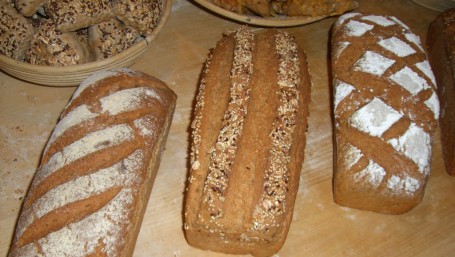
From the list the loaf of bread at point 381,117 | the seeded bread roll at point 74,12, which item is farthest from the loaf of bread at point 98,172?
the loaf of bread at point 381,117

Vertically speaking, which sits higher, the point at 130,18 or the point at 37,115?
the point at 130,18

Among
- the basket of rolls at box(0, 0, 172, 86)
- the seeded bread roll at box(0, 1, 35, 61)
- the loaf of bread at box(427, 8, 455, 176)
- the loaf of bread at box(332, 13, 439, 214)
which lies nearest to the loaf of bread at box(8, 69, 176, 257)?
the basket of rolls at box(0, 0, 172, 86)

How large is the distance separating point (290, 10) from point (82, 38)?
1.09 metres

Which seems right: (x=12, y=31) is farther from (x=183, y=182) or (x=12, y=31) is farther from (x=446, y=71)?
(x=446, y=71)

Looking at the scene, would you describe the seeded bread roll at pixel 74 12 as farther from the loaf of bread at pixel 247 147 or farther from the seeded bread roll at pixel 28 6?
the loaf of bread at pixel 247 147

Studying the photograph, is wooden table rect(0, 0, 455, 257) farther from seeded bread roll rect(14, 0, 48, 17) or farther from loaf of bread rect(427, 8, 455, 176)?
seeded bread roll rect(14, 0, 48, 17)

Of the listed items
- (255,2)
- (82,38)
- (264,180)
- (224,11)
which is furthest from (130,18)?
(264,180)

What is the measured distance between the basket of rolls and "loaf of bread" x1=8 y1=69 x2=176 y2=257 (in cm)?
13

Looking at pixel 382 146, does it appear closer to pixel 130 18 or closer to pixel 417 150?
pixel 417 150

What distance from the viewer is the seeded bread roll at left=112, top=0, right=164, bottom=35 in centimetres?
191

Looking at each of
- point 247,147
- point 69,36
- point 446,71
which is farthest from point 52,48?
point 446,71

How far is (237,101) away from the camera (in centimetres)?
166

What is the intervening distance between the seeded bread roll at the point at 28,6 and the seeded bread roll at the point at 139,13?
1.06 ft

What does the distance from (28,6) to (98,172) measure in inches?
33.9
